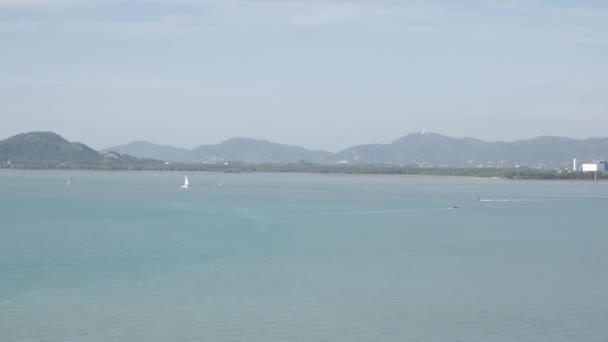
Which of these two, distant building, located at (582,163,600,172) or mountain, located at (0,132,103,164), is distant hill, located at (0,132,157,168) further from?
distant building, located at (582,163,600,172)

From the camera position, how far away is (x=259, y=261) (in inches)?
664

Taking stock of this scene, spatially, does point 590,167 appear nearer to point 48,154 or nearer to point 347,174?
point 347,174

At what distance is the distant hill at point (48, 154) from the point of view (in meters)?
107

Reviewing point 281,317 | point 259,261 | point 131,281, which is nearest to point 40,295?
point 131,281

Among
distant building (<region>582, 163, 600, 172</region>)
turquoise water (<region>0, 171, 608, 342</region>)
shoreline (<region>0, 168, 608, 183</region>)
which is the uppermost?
distant building (<region>582, 163, 600, 172</region>)

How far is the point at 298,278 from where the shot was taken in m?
14.8

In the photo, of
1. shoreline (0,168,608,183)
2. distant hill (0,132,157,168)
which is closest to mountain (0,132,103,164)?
distant hill (0,132,157,168)

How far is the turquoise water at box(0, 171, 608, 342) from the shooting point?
1088cm

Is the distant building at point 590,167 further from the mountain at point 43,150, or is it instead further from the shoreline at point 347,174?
the mountain at point 43,150

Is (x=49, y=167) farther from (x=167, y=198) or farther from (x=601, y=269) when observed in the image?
(x=601, y=269)

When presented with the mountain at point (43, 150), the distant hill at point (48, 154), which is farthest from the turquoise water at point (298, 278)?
the mountain at point (43, 150)

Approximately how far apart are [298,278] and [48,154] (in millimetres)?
106645

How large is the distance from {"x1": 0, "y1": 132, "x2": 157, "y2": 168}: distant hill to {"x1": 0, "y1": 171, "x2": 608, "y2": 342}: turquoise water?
269 ft

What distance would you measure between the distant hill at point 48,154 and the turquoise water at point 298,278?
81902mm
